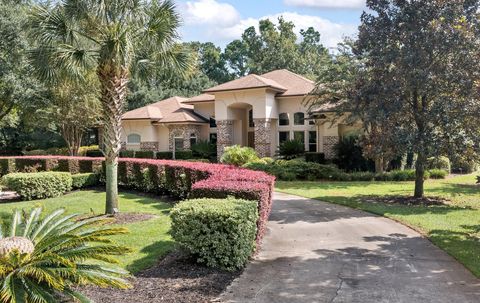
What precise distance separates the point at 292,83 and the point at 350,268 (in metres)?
24.5

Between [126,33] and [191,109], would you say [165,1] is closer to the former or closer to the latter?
[126,33]

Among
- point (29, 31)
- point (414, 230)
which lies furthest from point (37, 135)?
point (414, 230)

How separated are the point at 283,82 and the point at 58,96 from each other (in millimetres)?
15305

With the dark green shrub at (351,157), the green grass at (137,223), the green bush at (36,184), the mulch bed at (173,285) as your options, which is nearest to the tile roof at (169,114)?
the dark green shrub at (351,157)

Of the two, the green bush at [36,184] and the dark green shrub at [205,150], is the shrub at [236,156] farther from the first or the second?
the green bush at [36,184]

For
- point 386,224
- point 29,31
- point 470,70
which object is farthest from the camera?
point 470,70

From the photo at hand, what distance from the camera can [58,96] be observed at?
29.5 meters

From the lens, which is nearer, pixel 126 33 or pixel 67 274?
pixel 67 274

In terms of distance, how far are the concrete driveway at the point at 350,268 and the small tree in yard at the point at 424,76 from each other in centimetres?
385

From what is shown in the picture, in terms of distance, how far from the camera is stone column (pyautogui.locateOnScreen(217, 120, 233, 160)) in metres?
29.4

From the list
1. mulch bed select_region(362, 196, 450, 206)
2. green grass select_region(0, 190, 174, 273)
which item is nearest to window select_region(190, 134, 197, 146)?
green grass select_region(0, 190, 174, 273)

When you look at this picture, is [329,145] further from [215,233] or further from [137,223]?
[215,233]

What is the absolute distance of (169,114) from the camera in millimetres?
33531

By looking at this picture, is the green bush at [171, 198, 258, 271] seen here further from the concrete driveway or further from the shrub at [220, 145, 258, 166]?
the shrub at [220, 145, 258, 166]
